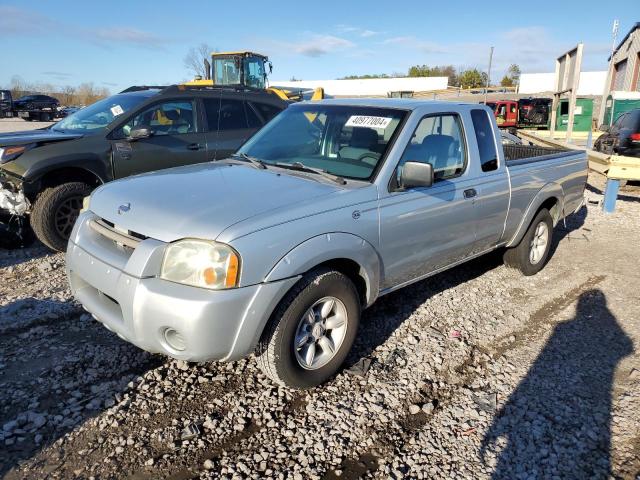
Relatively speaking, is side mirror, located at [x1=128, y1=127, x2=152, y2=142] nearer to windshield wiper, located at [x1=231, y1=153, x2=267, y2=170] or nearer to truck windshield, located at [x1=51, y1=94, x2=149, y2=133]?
truck windshield, located at [x1=51, y1=94, x2=149, y2=133]

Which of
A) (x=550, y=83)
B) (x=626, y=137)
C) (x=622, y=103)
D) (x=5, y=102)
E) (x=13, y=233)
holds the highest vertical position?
(x=550, y=83)

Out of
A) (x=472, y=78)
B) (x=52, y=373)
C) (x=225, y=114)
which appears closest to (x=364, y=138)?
(x=52, y=373)

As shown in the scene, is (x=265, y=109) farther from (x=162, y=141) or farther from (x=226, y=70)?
(x=226, y=70)

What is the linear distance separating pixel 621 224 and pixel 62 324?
26.7 feet

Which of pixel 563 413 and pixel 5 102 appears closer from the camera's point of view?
pixel 563 413

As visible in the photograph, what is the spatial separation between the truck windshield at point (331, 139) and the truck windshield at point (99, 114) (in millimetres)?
2956

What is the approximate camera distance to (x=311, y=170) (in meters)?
3.62

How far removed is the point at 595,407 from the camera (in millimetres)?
3201

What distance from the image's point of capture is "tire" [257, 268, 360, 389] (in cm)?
290

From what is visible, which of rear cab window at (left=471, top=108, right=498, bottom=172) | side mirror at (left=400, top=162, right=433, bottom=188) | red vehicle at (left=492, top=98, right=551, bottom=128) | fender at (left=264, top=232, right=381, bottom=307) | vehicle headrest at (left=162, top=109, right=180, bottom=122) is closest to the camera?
fender at (left=264, top=232, right=381, bottom=307)

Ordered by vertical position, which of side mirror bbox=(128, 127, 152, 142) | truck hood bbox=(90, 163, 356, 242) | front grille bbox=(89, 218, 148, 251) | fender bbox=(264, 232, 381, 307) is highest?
side mirror bbox=(128, 127, 152, 142)

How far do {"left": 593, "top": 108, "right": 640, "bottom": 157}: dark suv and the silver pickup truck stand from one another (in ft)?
27.2

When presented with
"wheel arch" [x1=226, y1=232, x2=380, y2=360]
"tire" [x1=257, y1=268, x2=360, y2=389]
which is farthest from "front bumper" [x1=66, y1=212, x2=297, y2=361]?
"tire" [x1=257, y1=268, x2=360, y2=389]

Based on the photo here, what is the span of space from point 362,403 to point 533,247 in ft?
10.9
